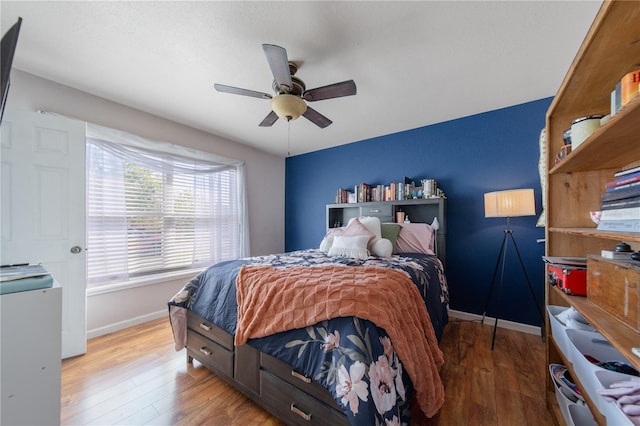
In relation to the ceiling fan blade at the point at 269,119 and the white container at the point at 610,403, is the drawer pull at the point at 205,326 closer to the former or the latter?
the ceiling fan blade at the point at 269,119

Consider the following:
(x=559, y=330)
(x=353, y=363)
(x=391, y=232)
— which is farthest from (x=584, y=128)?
(x=391, y=232)

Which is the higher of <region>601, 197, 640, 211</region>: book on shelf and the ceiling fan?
the ceiling fan

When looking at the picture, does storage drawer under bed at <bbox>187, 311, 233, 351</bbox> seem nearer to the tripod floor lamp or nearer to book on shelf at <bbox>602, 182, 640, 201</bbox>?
book on shelf at <bbox>602, 182, 640, 201</bbox>

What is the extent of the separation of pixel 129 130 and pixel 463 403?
3945 mm

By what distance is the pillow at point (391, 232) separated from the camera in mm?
2713

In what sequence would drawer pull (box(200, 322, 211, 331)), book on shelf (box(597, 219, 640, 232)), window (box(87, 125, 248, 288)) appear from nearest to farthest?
book on shelf (box(597, 219, 640, 232)) < drawer pull (box(200, 322, 211, 331)) < window (box(87, 125, 248, 288))

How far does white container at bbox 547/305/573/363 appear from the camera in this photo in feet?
3.82

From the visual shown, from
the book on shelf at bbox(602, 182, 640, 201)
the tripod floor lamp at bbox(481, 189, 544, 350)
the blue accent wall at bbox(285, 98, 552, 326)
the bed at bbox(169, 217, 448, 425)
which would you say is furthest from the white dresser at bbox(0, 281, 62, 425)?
the blue accent wall at bbox(285, 98, 552, 326)

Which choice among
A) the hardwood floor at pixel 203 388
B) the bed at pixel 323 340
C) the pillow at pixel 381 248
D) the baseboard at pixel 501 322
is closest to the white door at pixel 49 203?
the hardwood floor at pixel 203 388

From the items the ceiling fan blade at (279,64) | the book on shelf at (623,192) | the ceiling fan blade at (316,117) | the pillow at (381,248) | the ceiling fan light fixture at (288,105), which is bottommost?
the pillow at (381,248)

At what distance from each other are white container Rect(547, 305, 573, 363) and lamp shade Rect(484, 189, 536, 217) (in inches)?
39.8

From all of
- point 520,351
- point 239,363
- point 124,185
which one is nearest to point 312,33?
point 239,363

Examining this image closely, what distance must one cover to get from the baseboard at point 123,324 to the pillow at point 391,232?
9.44 ft

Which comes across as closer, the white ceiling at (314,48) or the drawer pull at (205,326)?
the white ceiling at (314,48)
